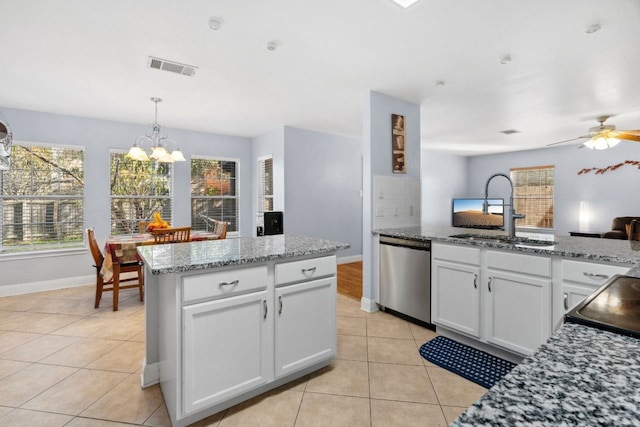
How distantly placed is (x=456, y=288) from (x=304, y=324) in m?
1.37

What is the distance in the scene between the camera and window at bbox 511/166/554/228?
7.19 m

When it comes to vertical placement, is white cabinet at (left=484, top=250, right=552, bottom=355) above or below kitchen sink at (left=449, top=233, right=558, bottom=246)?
below

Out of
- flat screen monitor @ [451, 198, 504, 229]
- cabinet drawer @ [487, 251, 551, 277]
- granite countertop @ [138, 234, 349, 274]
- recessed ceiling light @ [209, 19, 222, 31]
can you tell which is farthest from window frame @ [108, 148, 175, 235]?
flat screen monitor @ [451, 198, 504, 229]

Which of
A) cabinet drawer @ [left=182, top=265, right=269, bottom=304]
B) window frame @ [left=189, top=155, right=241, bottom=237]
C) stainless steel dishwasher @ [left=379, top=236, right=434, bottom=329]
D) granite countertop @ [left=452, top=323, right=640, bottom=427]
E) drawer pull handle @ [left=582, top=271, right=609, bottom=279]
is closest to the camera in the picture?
granite countertop @ [left=452, top=323, right=640, bottom=427]

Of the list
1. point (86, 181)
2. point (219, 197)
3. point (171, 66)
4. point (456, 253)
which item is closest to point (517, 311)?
point (456, 253)

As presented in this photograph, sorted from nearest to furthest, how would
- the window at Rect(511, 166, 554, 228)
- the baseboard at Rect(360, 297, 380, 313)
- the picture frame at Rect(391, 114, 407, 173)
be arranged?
the baseboard at Rect(360, 297, 380, 313) < the picture frame at Rect(391, 114, 407, 173) < the window at Rect(511, 166, 554, 228)

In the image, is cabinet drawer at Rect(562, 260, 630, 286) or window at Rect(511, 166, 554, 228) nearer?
cabinet drawer at Rect(562, 260, 630, 286)

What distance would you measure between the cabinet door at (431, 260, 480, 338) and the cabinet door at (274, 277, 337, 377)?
110 cm

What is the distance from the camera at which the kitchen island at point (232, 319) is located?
1577 mm

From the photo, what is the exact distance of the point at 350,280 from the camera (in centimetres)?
471

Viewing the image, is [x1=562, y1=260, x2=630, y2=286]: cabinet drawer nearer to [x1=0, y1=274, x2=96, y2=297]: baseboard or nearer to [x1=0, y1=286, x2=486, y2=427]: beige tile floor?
[x1=0, y1=286, x2=486, y2=427]: beige tile floor

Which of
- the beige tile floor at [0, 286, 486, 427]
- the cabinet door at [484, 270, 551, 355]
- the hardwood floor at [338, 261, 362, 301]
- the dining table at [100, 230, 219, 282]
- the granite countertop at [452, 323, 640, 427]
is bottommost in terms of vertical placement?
the beige tile floor at [0, 286, 486, 427]

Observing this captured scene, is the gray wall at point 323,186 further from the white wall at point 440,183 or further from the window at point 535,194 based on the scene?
the window at point 535,194

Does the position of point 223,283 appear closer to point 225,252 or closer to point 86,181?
point 225,252
